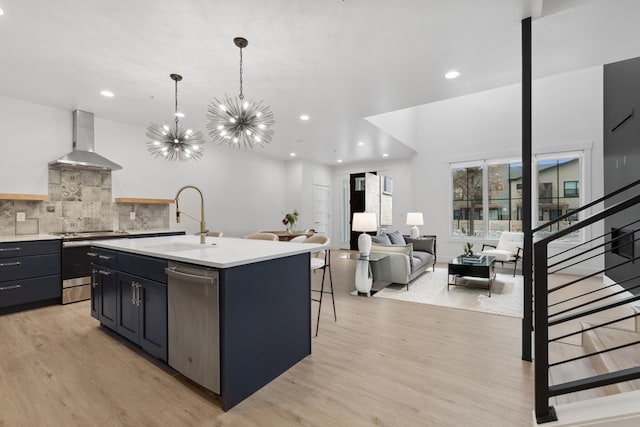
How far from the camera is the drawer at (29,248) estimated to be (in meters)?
3.50

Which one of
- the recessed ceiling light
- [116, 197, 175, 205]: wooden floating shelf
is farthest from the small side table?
[116, 197, 175, 205]: wooden floating shelf

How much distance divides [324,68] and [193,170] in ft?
12.5

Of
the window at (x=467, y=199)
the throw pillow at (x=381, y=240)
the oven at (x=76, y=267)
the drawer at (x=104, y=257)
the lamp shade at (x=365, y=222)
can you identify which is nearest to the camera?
the drawer at (x=104, y=257)

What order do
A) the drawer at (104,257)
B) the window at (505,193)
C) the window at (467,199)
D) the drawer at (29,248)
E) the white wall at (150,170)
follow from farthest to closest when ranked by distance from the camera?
the window at (467,199)
the window at (505,193)
the white wall at (150,170)
the drawer at (29,248)
the drawer at (104,257)

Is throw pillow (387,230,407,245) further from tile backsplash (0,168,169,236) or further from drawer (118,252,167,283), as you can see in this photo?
tile backsplash (0,168,169,236)

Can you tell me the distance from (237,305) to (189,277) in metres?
0.37

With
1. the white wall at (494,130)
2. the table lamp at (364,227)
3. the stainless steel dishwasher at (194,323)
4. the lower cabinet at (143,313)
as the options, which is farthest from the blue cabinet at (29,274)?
the white wall at (494,130)

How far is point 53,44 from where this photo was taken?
2.71 meters

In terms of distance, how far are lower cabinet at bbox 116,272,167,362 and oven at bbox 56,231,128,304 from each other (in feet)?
5.80

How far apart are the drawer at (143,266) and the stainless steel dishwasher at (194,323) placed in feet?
0.38

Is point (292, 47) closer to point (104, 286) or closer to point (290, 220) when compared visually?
point (104, 286)

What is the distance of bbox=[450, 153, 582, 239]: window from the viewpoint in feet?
20.0

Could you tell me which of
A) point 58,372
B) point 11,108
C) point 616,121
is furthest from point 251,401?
point 616,121

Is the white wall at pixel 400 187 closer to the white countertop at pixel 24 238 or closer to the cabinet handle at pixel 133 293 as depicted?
the cabinet handle at pixel 133 293
